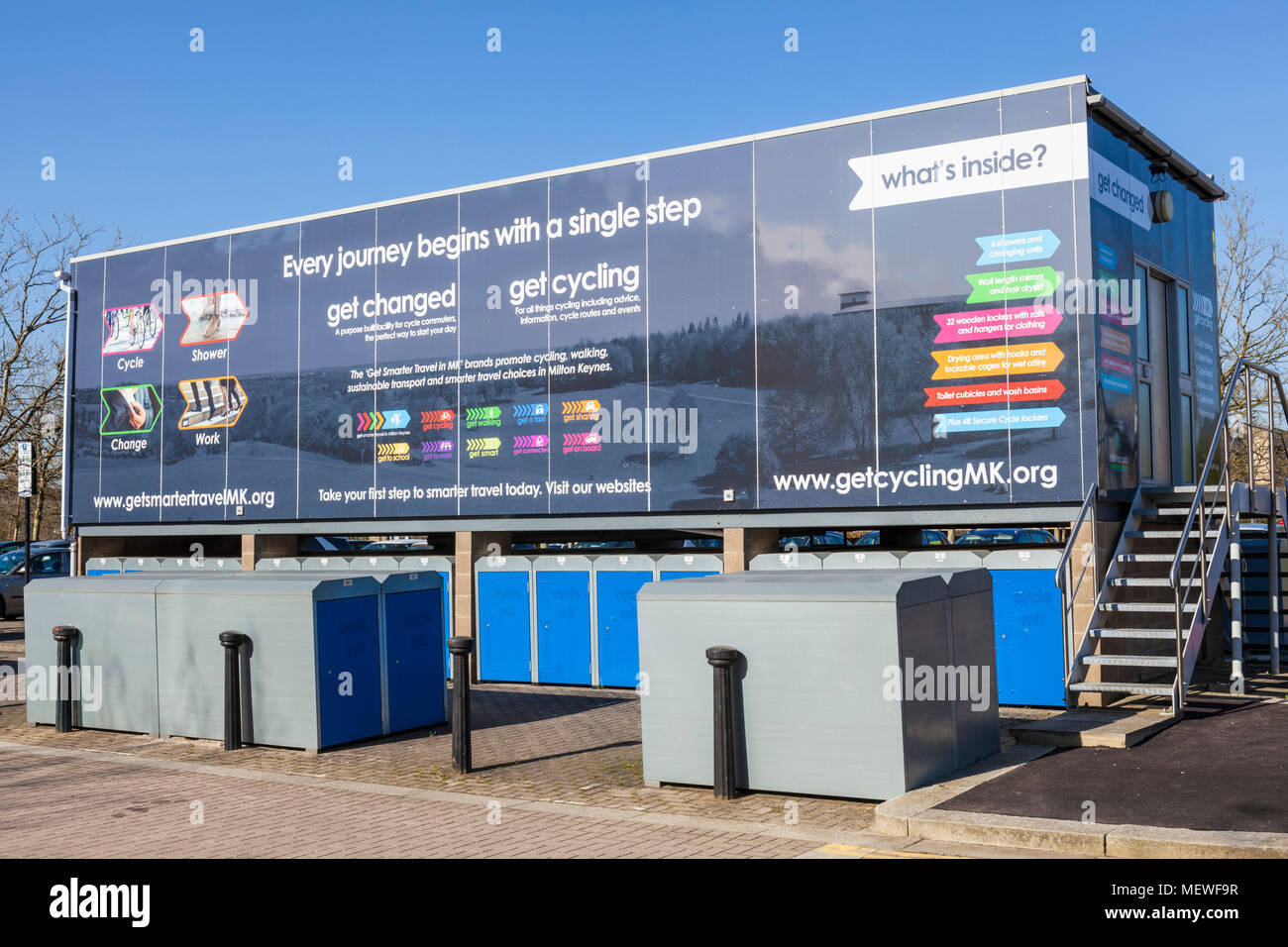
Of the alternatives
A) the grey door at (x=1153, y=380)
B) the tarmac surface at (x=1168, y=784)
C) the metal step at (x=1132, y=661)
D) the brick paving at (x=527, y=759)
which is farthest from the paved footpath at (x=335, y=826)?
the grey door at (x=1153, y=380)

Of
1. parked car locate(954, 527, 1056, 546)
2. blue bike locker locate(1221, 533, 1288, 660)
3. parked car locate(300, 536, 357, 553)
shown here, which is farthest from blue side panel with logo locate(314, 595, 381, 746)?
parked car locate(954, 527, 1056, 546)

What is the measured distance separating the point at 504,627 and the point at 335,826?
807 centimetres

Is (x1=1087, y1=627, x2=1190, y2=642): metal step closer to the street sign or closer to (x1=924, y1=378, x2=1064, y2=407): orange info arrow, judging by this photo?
(x1=924, y1=378, x2=1064, y2=407): orange info arrow

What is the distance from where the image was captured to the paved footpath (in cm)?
698

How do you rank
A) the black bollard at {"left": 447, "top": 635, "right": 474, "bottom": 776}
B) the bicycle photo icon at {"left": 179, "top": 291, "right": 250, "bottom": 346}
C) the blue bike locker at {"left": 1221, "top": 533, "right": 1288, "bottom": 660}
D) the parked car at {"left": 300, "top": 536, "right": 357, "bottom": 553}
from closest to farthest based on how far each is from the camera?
the black bollard at {"left": 447, "top": 635, "right": 474, "bottom": 776} < the blue bike locker at {"left": 1221, "top": 533, "right": 1288, "bottom": 660} < the bicycle photo icon at {"left": 179, "top": 291, "right": 250, "bottom": 346} < the parked car at {"left": 300, "top": 536, "right": 357, "bottom": 553}

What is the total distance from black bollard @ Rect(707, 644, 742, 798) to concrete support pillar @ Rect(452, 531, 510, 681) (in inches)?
322

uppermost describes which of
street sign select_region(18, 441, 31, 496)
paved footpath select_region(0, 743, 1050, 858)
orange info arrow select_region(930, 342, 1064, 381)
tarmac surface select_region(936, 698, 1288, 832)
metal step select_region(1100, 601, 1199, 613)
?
orange info arrow select_region(930, 342, 1064, 381)

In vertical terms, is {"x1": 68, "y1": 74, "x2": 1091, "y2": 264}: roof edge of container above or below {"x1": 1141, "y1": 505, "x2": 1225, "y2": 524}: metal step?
above

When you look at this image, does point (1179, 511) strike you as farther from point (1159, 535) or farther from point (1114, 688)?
point (1114, 688)

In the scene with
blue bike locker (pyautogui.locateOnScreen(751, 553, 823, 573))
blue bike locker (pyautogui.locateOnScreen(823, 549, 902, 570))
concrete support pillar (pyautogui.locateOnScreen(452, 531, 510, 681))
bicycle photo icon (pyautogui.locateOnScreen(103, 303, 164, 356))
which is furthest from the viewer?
bicycle photo icon (pyautogui.locateOnScreen(103, 303, 164, 356))
